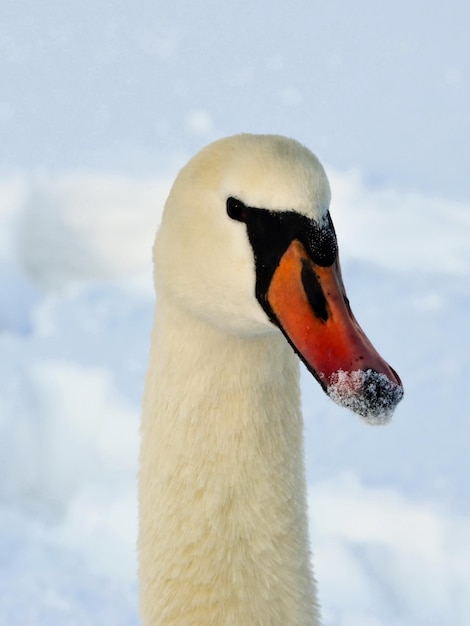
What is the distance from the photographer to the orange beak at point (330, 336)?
2541mm

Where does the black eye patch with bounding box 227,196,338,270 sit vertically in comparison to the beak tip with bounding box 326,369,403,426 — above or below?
above

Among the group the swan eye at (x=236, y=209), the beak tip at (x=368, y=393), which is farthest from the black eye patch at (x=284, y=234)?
the beak tip at (x=368, y=393)

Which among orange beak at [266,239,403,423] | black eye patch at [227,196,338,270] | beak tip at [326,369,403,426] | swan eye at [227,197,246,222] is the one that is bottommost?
beak tip at [326,369,403,426]

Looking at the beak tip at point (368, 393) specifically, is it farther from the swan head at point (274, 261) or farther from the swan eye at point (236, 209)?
the swan eye at point (236, 209)

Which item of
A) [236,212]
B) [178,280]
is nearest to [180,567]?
[178,280]

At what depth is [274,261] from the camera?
2.77 meters

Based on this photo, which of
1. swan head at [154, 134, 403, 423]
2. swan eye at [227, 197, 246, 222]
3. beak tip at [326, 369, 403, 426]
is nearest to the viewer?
beak tip at [326, 369, 403, 426]

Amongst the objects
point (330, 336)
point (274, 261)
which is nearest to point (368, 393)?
point (330, 336)

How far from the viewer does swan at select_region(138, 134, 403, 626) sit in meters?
2.73

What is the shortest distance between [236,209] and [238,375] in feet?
1.50

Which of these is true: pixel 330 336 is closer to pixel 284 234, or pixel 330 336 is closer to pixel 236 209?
pixel 284 234

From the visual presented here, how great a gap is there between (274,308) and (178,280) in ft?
1.11

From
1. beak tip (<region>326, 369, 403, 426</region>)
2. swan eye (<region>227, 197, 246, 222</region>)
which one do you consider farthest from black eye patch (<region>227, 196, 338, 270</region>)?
beak tip (<region>326, 369, 403, 426</region>)

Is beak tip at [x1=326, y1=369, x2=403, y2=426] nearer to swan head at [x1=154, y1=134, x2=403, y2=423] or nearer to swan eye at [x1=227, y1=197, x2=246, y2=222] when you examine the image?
swan head at [x1=154, y1=134, x2=403, y2=423]
